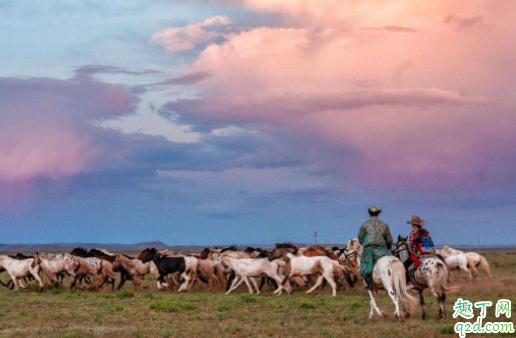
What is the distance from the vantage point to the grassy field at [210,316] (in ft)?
44.2

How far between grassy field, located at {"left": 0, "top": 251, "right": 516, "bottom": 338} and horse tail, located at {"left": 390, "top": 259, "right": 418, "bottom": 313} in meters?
0.38

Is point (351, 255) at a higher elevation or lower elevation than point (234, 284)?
higher

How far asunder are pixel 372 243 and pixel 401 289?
1.29 metres

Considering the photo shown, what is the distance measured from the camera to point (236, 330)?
45.6 ft

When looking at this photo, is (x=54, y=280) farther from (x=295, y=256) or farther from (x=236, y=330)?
(x=236, y=330)

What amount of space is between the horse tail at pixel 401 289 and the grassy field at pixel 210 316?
0.38m

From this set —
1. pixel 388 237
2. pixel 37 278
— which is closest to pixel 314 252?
pixel 37 278

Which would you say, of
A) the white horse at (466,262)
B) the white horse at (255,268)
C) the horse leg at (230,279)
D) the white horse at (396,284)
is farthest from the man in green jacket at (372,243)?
the white horse at (466,262)

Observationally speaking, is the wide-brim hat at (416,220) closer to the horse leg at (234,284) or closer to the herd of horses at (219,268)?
the herd of horses at (219,268)

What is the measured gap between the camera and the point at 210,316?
1623cm

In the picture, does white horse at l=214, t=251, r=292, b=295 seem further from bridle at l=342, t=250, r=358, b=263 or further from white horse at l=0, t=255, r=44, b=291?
white horse at l=0, t=255, r=44, b=291

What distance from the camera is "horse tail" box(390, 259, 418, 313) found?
46.2ft

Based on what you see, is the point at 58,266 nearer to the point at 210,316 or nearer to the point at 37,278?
the point at 37,278

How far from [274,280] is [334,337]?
1113 cm
